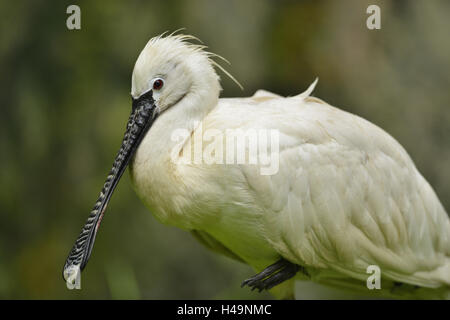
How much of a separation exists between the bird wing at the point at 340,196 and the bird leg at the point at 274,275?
0.25 ft

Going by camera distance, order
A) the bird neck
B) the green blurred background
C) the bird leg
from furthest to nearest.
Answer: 1. the green blurred background
2. the bird leg
3. the bird neck

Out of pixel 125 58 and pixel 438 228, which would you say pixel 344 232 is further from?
pixel 125 58

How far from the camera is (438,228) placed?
9.39 feet

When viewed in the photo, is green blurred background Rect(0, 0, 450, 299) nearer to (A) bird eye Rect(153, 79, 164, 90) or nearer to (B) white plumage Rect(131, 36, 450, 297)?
(B) white plumage Rect(131, 36, 450, 297)

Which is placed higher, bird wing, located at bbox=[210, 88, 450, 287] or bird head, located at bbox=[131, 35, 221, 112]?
bird head, located at bbox=[131, 35, 221, 112]

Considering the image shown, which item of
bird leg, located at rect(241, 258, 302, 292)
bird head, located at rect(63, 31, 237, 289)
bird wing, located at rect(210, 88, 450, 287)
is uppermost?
bird head, located at rect(63, 31, 237, 289)

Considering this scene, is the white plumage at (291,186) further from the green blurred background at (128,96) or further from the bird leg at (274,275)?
the green blurred background at (128,96)

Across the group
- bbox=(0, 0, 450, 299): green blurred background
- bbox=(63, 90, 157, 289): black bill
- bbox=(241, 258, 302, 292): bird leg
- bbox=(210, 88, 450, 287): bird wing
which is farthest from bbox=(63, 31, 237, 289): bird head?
bbox=(0, 0, 450, 299): green blurred background

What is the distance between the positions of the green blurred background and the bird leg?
6.95ft

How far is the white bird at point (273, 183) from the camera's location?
2.38m

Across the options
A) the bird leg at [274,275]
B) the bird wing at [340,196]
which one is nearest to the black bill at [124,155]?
the bird wing at [340,196]

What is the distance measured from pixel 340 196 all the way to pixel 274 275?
45 cm

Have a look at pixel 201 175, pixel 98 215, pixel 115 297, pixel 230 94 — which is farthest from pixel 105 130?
pixel 201 175

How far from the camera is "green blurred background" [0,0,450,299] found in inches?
181
